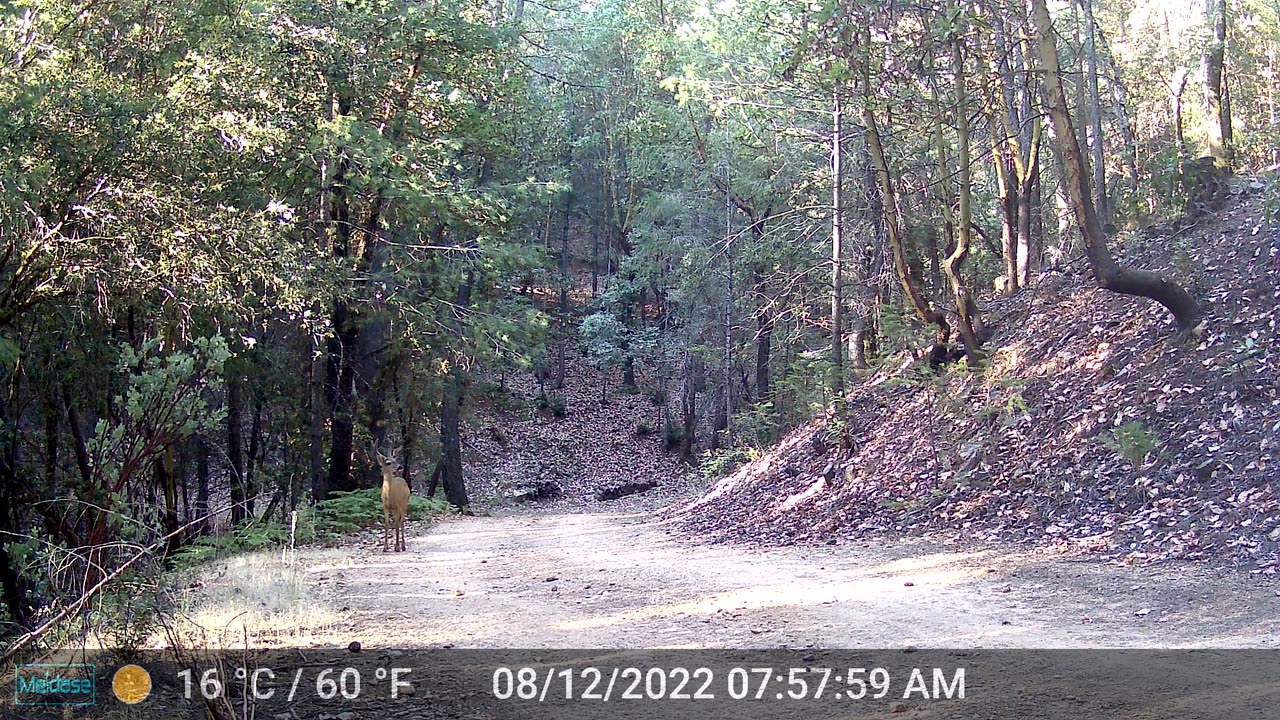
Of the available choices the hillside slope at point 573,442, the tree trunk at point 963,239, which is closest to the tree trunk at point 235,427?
the tree trunk at point 963,239

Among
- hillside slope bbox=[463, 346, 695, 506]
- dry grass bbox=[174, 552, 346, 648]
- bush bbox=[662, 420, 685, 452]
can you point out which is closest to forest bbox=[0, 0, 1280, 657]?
dry grass bbox=[174, 552, 346, 648]

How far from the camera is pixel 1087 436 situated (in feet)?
40.1

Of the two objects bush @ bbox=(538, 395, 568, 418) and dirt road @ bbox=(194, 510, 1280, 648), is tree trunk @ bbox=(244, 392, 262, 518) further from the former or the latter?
bush @ bbox=(538, 395, 568, 418)

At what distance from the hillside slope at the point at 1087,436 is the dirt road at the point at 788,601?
3.51 feet

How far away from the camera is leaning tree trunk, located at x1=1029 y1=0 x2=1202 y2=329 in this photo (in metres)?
11.3

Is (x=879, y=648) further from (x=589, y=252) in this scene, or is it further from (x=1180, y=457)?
(x=589, y=252)

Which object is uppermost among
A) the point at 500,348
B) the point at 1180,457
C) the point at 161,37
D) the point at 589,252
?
the point at 589,252

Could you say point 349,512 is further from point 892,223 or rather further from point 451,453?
point 892,223

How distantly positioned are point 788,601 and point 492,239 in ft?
44.8

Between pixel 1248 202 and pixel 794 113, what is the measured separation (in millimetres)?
7235

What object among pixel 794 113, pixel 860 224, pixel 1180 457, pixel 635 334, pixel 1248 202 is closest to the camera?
pixel 1180 457

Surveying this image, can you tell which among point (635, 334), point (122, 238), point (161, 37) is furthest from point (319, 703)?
point (635, 334)

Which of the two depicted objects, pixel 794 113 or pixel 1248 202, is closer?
pixel 1248 202

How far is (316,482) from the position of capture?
19.7m
